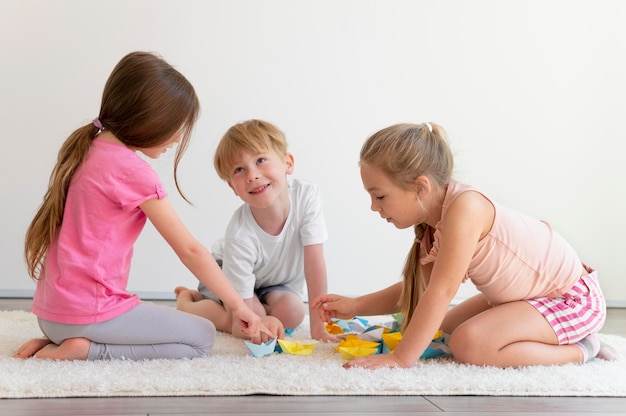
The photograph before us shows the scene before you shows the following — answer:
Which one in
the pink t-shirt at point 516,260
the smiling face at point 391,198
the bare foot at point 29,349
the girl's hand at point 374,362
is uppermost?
the smiling face at point 391,198

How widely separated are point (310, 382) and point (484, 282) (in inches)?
18.6

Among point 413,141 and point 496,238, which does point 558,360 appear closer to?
point 496,238

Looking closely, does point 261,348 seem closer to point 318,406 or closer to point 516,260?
point 318,406

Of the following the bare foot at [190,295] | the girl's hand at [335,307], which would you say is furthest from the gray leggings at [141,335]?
the bare foot at [190,295]

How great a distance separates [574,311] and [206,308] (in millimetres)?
931

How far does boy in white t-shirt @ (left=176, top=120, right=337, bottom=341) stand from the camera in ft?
5.86

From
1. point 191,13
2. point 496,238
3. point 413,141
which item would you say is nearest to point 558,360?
point 496,238

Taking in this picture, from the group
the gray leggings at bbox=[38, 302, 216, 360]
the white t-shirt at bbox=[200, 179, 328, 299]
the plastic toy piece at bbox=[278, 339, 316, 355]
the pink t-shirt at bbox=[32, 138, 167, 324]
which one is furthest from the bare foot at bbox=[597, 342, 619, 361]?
the pink t-shirt at bbox=[32, 138, 167, 324]

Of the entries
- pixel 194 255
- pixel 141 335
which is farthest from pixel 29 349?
pixel 194 255

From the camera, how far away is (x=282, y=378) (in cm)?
121

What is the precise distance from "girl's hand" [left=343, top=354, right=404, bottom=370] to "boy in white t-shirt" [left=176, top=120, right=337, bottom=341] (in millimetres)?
409

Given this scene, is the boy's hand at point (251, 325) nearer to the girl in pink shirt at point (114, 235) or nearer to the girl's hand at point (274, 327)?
the girl in pink shirt at point (114, 235)

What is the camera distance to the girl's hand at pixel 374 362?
4.27 ft

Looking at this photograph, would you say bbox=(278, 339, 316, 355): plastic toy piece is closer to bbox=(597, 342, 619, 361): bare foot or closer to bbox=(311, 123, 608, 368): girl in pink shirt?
bbox=(311, 123, 608, 368): girl in pink shirt
